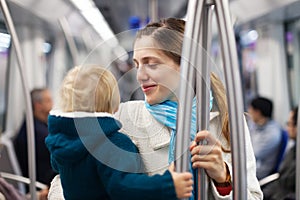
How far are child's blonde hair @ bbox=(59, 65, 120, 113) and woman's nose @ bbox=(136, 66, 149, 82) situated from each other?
2.5 inches

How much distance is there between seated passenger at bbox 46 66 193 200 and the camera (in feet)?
3.97

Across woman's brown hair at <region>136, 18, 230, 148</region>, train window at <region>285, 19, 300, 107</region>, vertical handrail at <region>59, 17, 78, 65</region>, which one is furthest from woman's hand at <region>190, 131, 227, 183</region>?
train window at <region>285, 19, 300, 107</region>

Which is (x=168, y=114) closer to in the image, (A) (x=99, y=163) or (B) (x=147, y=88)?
(B) (x=147, y=88)

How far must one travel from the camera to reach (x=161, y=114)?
1.36 metres

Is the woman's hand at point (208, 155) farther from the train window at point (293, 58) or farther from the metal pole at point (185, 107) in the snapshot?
the train window at point (293, 58)

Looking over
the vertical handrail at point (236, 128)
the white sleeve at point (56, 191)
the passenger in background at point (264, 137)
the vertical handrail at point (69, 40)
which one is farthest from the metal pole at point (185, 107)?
the vertical handrail at point (69, 40)

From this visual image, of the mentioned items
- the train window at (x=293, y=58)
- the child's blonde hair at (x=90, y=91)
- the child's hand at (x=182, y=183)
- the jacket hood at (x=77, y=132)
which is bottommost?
the child's hand at (x=182, y=183)

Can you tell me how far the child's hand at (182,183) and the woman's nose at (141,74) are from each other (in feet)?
0.84

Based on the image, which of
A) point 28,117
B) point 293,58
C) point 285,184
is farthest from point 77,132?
point 293,58

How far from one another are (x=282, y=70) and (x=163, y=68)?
5.32m

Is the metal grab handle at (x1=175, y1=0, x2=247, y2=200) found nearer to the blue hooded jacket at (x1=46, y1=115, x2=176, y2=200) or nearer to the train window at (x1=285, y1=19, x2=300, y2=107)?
the blue hooded jacket at (x1=46, y1=115, x2=176, y2=200)

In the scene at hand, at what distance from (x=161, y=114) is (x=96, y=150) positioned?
21cm

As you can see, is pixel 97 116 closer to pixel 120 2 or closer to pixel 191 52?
pixel 191 52

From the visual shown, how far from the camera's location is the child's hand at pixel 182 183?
1.22 metres
